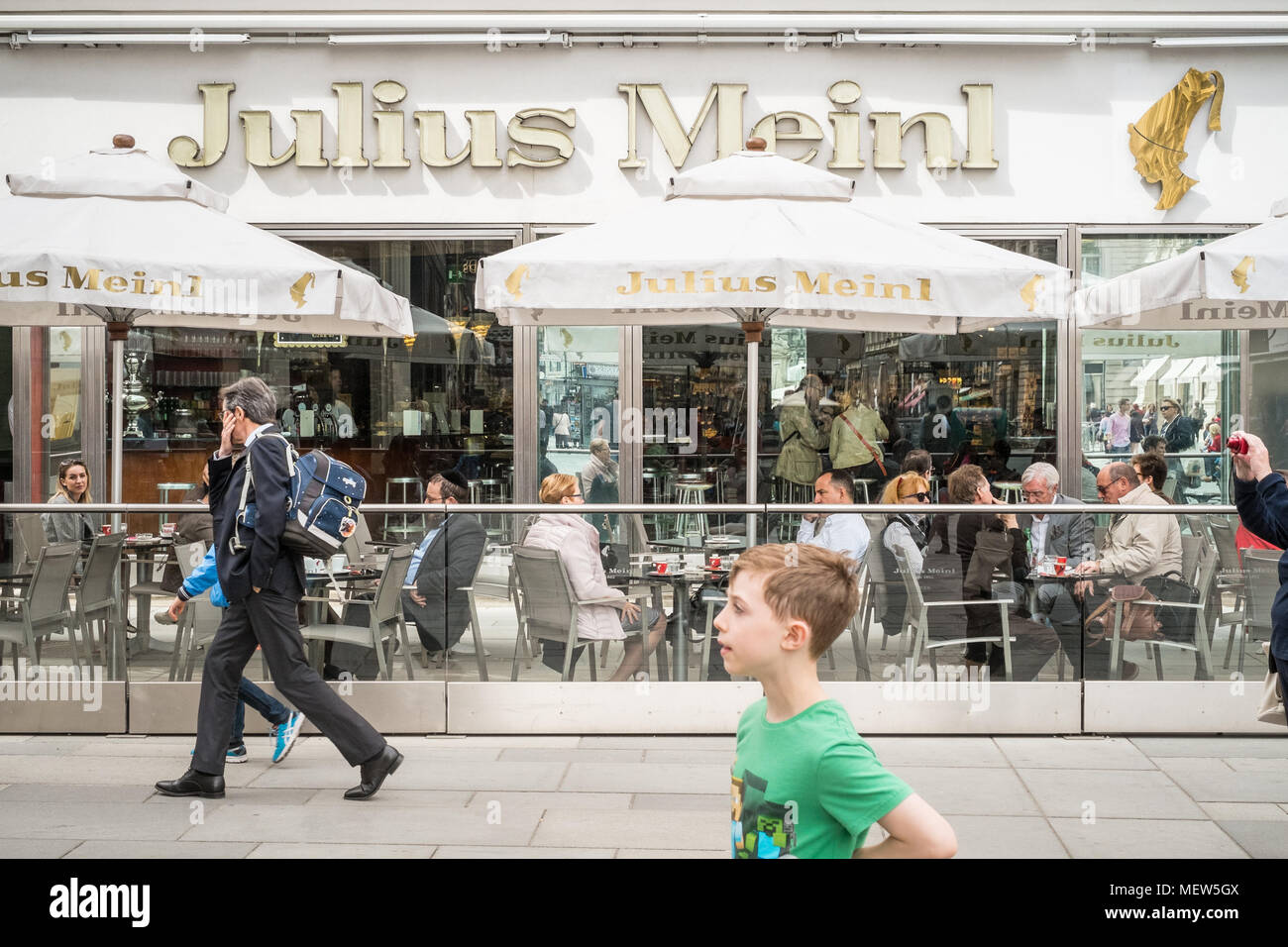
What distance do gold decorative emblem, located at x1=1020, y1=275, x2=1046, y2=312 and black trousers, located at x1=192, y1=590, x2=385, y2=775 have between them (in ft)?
14.2

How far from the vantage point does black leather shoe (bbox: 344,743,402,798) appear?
5.49 m

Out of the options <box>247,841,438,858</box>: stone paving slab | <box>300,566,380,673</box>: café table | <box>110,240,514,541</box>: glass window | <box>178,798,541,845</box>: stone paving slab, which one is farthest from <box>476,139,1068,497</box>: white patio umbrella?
<box>110,240,514,541</box>: glass window

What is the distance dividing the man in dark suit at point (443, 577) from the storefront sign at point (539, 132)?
18.2ft

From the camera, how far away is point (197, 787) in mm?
5547

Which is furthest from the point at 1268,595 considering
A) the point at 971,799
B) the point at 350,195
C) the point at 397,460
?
the point at 350,195

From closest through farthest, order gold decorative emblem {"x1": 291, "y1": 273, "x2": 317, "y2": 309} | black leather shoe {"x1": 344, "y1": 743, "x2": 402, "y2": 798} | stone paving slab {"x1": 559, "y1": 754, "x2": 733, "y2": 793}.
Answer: black leather shoe {"x1": 344, "y1": 743, "x2": 402, "y2": 798} → stone paving slab {"x1": 559, "y1": 754, "x2": 733, "y2": 793} → gold decorative emblem {"x1": 291, "y1": 273, "x2": 317, "y2": 309}

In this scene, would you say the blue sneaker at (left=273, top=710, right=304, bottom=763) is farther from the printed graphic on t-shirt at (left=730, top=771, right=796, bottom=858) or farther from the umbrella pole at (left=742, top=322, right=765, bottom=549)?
the printed graphic on t-shirt at (left=730, top=771, right=796, bottom=858)

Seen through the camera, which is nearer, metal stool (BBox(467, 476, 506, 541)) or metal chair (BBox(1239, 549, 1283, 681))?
metal chair (BBox(1239, 549, 1283, 681))

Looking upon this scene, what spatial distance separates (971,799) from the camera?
5.58m

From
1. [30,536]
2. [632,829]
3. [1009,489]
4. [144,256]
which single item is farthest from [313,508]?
[1009,489]

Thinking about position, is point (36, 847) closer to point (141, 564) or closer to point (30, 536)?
point (141, 564)

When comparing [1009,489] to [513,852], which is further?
[1009,489]

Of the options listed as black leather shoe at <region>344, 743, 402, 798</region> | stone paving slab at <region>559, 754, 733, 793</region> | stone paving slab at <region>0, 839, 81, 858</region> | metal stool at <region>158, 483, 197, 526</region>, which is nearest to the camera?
stone paving slab at <region>0, 839, 81, 858</region>
